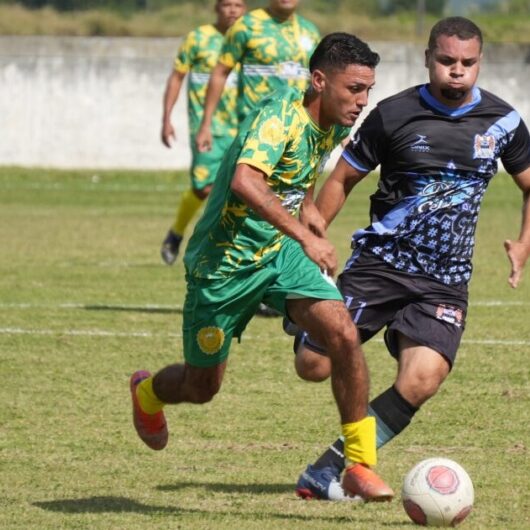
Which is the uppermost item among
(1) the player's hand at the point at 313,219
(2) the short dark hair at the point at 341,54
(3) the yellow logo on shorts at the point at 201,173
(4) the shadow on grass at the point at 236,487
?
(2) the short dark hair at the point at 341,54

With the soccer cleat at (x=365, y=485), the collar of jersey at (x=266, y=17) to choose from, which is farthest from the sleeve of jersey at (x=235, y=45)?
the soccer cleat at (x=365, y=485)

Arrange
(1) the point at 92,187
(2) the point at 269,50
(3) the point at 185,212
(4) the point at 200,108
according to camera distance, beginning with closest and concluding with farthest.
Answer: (2) the point at 269,50 < (3) the point at 185,212 < (4) the point at 200,108 < (1) the point at 92,187

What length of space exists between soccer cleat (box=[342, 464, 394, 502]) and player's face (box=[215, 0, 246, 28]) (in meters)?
8.10

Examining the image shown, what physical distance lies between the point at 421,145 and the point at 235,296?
1.00 meters

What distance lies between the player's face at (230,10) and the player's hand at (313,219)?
726cm

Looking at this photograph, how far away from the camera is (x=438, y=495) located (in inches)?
207

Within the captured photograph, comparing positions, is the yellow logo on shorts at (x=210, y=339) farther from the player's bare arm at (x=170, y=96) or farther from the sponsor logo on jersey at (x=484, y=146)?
the player's bare arm at (x=170, y=96)

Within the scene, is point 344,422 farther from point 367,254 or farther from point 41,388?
point 41,388

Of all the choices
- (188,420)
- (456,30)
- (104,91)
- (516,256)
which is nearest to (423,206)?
(516,256)

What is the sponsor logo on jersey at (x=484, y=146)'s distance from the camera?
598 centimetres

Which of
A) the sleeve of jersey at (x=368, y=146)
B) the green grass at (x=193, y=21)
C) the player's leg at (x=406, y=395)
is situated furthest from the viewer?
the green grass at (x=193, y=21)

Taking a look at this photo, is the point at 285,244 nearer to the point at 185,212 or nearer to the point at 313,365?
the point at 313,365

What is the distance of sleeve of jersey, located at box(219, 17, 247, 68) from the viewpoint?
11.4 meters

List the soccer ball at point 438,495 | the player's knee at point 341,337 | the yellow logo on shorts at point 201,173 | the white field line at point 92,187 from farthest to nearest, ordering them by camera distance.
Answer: the white field line at point 92,187 < the yellow logo on shorts at point 201,173 < the player's knee at point 341,337 < the soccer ball at point 438,495
